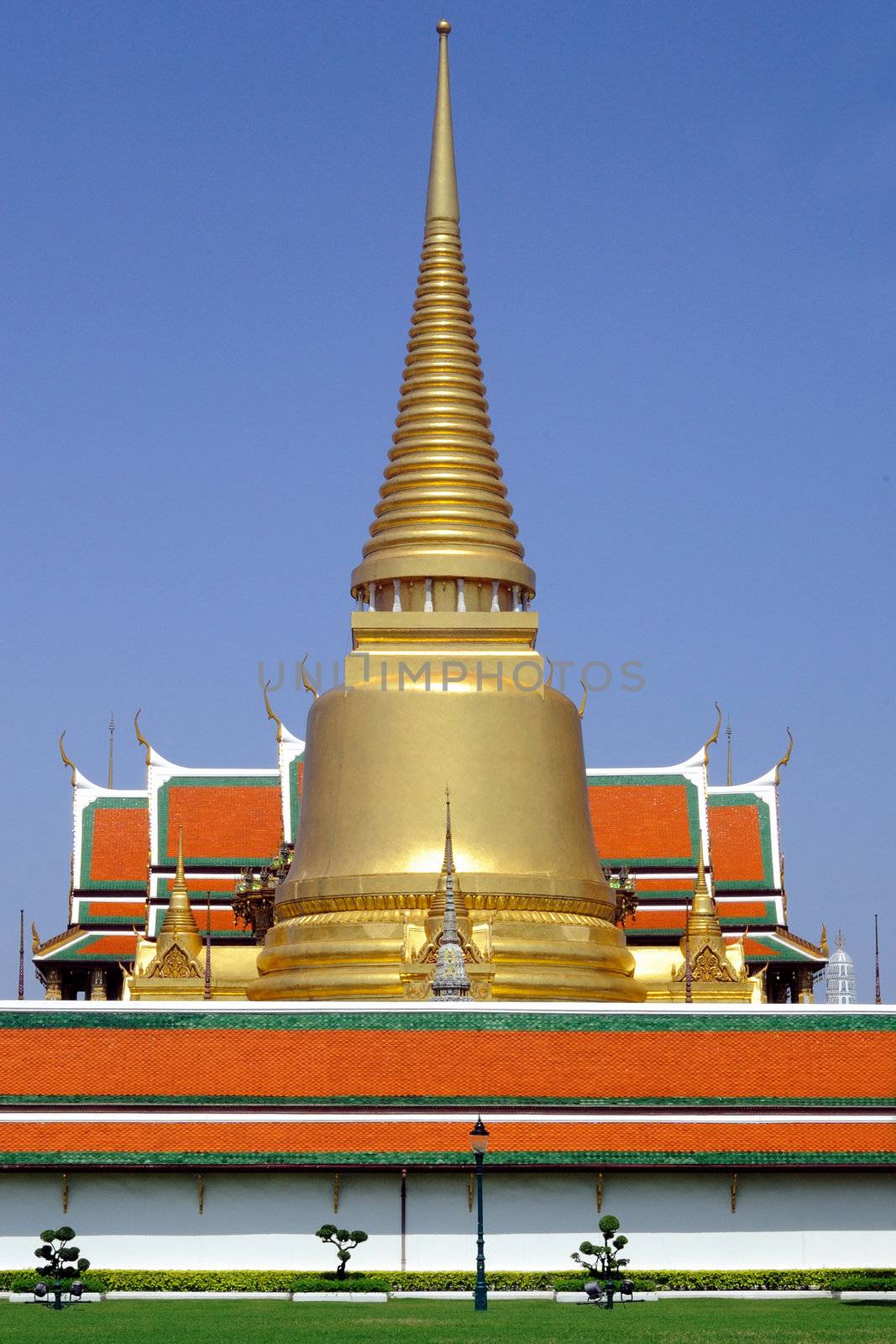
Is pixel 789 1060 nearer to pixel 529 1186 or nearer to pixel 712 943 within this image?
pixel 529 1186

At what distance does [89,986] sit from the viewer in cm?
Answer: 4947

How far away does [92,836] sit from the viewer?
50156 mm

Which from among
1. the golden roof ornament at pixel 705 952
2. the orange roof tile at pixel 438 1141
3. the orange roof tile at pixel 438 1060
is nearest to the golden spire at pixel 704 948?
the golden roof ornament at pixel 705 952

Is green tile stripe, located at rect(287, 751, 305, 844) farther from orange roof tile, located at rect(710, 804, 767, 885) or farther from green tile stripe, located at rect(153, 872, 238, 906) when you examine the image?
orange roof tile, located at rect(710, 804, 767, 885)

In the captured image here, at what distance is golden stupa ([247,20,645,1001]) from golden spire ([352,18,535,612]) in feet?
0.10

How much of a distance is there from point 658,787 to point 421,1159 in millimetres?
20133

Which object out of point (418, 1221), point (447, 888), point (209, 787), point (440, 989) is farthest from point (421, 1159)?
point (209, 787)

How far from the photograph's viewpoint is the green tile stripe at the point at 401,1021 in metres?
32.3


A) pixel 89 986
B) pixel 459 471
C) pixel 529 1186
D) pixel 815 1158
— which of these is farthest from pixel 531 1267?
pixel 89 986

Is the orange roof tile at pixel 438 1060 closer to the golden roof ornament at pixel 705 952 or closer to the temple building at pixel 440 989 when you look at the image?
the temple building at pixel 440 989

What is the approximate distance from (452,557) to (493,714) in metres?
2.80

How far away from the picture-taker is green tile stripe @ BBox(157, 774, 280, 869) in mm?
48656

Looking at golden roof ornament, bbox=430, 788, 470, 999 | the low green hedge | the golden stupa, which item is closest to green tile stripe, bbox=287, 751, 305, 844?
the golden stupa

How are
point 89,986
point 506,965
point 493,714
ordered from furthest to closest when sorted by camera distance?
point 89,986
point 493,714
point 506,965
